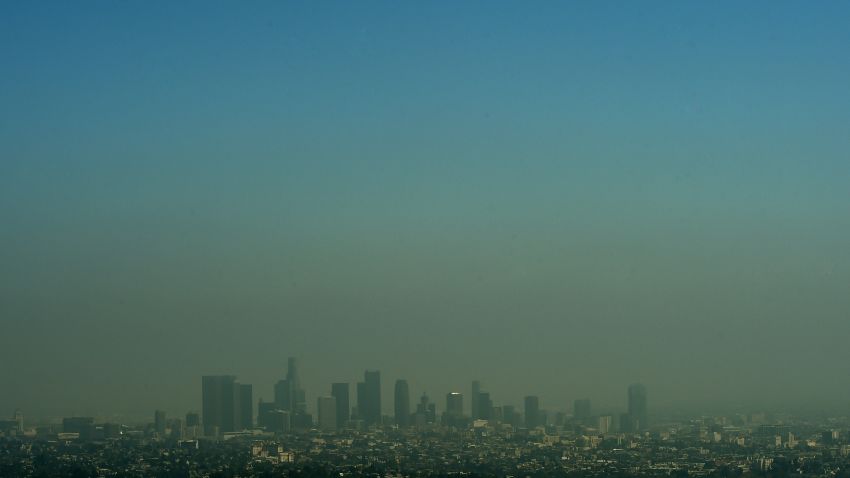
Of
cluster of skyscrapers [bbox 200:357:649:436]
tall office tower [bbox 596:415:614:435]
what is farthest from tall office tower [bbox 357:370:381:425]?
tall office tower [bbox 596:415:614:435]

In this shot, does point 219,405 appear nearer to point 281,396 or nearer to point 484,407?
point 281,396

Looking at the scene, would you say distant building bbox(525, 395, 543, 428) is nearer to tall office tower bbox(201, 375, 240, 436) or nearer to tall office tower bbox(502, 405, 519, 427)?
tall office tower bbox(502, 405, 519, 427)

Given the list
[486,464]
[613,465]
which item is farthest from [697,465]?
[486,464]

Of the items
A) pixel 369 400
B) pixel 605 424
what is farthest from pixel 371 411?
pixel 605 424

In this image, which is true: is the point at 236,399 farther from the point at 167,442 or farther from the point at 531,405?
the point at 531,405

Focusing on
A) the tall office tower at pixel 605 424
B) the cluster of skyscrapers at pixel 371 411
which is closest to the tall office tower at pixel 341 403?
the cluster of skyscrapers at pixel 371 411

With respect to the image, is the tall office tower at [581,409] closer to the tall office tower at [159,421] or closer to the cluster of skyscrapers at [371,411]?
the cluster of skyscrapers at [371,411]
